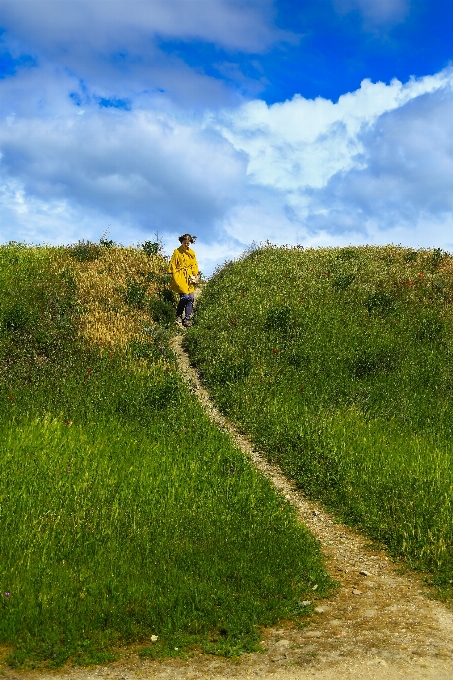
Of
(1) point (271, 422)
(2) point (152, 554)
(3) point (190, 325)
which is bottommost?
(2) point (152, 554)

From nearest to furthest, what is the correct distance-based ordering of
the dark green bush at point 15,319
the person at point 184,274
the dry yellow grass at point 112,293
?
the dark green bush at point 15,319 < the dry yellow grass at point 112,293 < the person at point 184,274

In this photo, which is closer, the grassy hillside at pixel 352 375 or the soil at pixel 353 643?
the soil at pixel 353 643

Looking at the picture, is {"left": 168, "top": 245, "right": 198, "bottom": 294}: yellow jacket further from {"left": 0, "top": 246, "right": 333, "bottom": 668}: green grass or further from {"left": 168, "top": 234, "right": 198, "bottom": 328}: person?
{"left": 0, "top": 246, "right": 333, "bottom": 668}: green grass

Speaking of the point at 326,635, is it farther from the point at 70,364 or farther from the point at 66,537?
the point at 70,364

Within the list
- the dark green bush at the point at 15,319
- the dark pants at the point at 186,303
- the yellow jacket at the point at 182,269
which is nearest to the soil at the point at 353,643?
the dark green bush at the point at 15,319

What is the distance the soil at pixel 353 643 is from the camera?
23.4 ft

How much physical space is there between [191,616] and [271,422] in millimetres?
7737

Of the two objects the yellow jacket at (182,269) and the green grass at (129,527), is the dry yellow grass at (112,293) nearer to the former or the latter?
the yellow jacket at (182,269)

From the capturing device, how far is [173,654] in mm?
7562

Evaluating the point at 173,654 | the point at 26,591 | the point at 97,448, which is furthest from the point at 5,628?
the point at 97,448

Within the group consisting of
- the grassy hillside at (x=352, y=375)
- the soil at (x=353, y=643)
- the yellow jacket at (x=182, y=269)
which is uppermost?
the yellow jacket at (x=182, y=269)

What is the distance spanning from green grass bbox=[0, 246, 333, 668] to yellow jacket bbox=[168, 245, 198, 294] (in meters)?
5.14

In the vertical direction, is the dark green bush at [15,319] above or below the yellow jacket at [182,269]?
below

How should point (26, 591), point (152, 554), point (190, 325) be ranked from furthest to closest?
1. point (190, 325)
2. point (152, 554)
3. point (26, 591)
